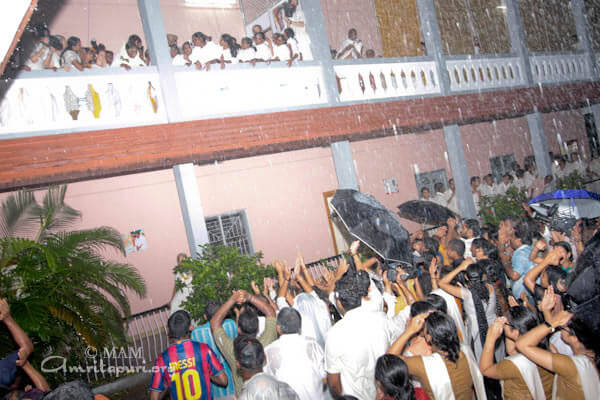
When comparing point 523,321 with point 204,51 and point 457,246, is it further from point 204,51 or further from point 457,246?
point 204,51

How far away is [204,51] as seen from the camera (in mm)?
9172

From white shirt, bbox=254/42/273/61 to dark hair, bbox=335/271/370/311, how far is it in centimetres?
674

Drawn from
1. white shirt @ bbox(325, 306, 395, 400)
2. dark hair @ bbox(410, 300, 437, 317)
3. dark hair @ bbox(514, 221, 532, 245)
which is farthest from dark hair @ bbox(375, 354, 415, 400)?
dark hair @ bbox(514, 221, 532, 245)

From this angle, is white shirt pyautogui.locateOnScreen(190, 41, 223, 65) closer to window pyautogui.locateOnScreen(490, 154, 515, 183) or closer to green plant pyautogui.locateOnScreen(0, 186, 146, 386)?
green plant pyautogui.locateOnScreen(0, 186, 146, 386)

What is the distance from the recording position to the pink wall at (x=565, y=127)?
1817 cm

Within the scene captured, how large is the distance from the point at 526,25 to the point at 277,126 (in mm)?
13723

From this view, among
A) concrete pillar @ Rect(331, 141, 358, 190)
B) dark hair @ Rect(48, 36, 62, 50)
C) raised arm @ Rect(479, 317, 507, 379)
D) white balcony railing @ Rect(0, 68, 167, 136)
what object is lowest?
raised arm @ Rect(479, 317, 507, 379)

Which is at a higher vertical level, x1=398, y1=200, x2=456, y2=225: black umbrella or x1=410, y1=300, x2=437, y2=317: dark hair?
x1=398, y1=200, x2=456, y2=225: black umbrella

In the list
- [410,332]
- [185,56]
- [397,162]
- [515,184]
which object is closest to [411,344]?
[410,332]

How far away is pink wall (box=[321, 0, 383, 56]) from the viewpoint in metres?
15.1

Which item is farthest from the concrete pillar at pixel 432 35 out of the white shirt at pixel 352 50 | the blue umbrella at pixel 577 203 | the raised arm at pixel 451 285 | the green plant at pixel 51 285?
the green plant at pixel 51 285

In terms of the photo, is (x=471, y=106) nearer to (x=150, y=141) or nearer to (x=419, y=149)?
(x=419, y=149)

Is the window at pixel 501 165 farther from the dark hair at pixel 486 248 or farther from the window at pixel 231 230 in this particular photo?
the dark hair at pixel 486 248

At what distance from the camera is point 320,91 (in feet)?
32.8
